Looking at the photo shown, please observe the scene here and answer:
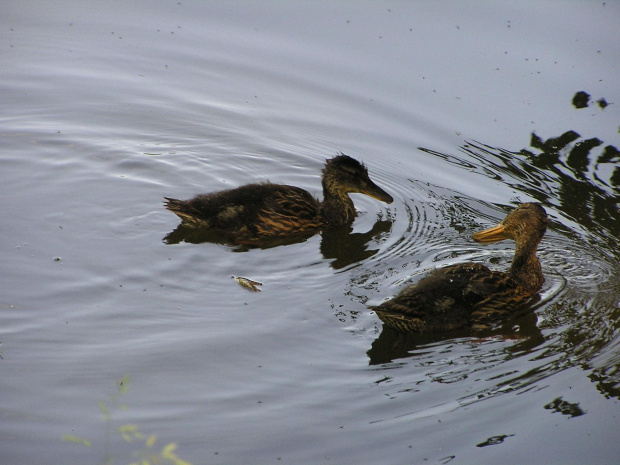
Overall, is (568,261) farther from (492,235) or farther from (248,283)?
(248,283)

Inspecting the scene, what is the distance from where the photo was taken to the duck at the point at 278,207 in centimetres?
692

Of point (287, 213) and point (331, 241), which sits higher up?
point (287, 213)

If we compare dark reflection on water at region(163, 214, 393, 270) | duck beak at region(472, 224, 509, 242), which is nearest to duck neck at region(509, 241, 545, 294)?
duck beak at region(472, 224, 509, 242)

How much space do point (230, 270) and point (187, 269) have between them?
0.34 m

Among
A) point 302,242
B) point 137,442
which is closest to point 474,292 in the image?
→ point 302,242

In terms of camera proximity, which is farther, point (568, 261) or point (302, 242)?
point (302, 242)

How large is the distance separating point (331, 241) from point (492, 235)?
1.41 metres

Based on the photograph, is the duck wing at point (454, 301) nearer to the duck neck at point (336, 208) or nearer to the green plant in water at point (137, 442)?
the duck neck at point (336, 208)

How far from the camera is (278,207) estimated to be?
23.2 ft

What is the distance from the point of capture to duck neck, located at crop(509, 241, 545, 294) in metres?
6.19

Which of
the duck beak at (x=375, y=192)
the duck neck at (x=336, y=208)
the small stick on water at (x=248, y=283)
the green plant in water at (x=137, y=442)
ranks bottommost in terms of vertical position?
the green plant in water at (x=137, y=442)

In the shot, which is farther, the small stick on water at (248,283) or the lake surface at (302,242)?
the small stick on water at (248,283)

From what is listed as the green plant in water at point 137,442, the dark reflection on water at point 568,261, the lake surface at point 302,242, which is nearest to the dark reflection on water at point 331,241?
the lake surface at point 302,242

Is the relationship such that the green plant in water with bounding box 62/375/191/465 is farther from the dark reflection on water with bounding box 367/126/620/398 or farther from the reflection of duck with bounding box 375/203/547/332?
the reflection of duck with bounding box 375/203/547/332
